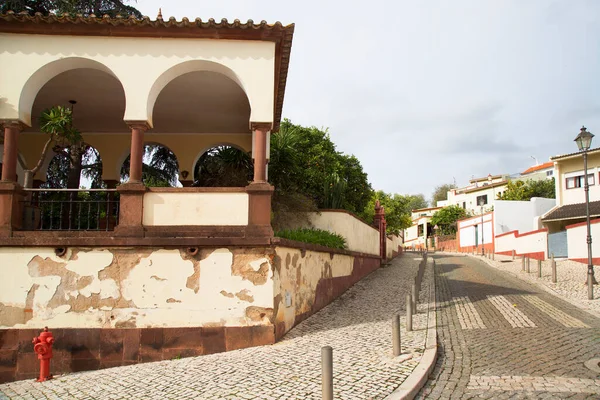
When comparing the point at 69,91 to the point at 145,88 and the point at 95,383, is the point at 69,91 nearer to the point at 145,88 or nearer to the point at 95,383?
the point at 145,88

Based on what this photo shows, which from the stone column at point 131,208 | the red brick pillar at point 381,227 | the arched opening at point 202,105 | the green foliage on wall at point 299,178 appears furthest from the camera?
the red brick pillar at point 381,227

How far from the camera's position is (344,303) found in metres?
12.6

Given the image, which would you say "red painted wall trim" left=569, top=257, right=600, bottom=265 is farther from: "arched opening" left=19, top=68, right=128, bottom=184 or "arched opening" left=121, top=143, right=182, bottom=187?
"arched opening" left=19, top=68, right=128, bottom=184

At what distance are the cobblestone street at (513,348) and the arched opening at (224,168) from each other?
6.78m

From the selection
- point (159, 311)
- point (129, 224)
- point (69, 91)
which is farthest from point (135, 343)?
point (69, 91)

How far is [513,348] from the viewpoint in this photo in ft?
26.6

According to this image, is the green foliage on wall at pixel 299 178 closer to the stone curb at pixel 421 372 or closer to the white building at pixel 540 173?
the stone curb at pixel 421 372

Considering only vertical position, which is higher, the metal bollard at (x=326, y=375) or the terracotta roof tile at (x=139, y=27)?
the terracotta roof tile at (x=139, y=27)

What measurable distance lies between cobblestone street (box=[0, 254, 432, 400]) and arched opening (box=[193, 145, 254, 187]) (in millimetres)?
6335

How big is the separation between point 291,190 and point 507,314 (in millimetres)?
7214

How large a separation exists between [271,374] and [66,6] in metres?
16.5

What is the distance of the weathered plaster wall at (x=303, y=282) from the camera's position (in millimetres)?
8758

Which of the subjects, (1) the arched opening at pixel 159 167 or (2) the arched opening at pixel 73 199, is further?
(1) the arched opening at pixel 159 167

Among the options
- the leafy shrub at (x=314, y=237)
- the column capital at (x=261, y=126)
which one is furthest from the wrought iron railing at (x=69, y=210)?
the leafy shrub at (x=314, y=237)
